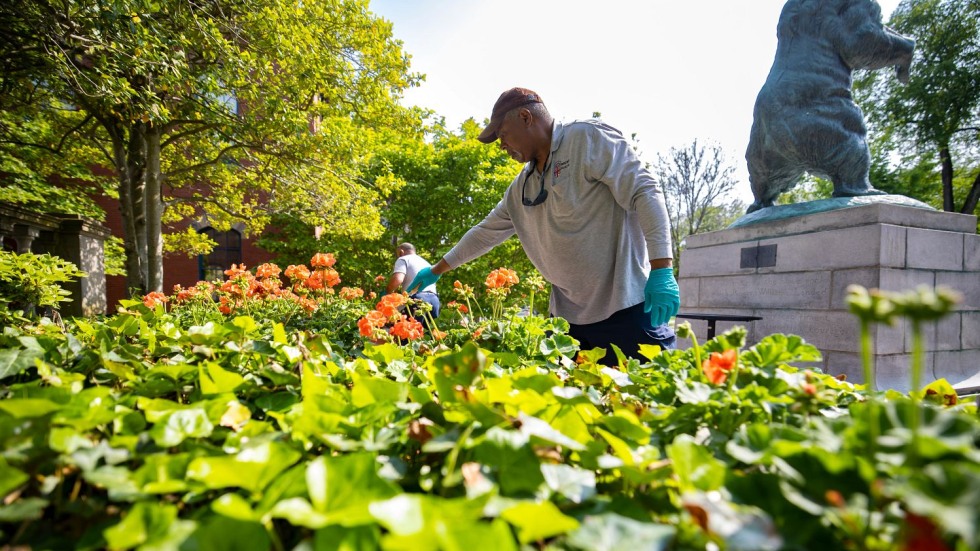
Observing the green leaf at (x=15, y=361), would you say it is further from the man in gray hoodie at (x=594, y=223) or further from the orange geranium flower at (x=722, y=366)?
the man in gray hoodie at (x=594, y=223)

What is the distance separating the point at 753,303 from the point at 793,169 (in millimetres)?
2034

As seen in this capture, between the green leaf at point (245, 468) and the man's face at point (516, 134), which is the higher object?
the man's face at point (516, 134)

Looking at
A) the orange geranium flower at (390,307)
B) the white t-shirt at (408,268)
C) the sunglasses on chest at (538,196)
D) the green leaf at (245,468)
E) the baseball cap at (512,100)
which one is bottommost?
the green leaf at (245,468)

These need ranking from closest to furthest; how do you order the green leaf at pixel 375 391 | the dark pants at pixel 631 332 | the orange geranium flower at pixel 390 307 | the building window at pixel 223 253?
1. the green leaf at pixel 375 391
2. the orange geranium flower at pixel 390 307
3. the dark pants at pixel 631 332
4. the building window at pixel 223 253

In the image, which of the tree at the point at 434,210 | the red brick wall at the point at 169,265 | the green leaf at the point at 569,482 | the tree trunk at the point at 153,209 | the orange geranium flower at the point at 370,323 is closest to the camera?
the green leaf at the point at 569,482

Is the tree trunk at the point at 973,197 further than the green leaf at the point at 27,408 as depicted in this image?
Yes

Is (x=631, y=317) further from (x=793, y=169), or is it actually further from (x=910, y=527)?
(x=793, y=169)

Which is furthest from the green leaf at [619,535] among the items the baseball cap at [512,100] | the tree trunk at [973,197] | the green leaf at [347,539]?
the tree trunk at [973,197]

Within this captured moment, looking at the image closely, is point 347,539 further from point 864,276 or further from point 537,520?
point 864,276

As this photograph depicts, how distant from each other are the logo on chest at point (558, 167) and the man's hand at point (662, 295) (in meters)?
0.83

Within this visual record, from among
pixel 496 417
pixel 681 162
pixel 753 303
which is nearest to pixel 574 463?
pixel 496 417

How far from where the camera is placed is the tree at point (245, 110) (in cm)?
561

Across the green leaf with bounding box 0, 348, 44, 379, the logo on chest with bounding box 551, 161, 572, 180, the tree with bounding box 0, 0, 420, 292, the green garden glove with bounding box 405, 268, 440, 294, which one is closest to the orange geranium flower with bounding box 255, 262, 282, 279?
the green garden glove with bounding box 405, 268, 440, 294

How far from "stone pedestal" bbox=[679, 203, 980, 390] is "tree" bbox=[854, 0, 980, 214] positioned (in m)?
15.6
